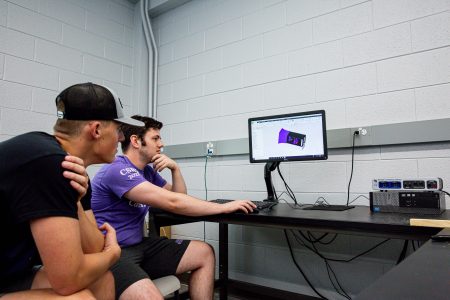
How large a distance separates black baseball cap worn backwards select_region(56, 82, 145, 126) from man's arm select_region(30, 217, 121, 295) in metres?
0.36

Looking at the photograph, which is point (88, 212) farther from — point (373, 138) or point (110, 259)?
point (373, 138)

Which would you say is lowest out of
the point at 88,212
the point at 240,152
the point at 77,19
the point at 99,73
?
the point at 88,212

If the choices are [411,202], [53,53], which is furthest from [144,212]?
[53,53]

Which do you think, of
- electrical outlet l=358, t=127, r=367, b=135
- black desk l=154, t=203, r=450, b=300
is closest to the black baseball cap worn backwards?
black desk l=154, t=203, r=450, b=300

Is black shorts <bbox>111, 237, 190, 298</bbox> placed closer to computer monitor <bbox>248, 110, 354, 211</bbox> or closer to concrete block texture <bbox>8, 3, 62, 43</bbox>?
computer monitor <bbox>248, 110, 354, 211</bbox>

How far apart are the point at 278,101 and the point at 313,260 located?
1.10m

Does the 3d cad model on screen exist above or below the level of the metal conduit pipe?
below

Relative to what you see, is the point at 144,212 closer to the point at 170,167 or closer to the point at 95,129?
the point at 170,167

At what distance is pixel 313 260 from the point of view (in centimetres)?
214

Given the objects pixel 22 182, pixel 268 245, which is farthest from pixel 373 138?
pixel 22 182

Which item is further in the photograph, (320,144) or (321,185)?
(321,185)

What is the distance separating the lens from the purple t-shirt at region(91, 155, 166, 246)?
5.09ft

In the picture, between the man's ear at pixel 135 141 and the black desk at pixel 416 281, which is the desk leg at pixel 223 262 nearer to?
the man's ear at pixel 135 141

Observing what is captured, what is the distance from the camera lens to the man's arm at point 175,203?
1.55 m
